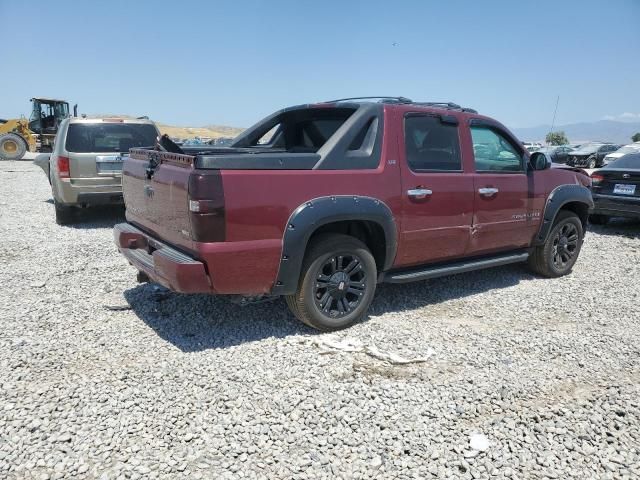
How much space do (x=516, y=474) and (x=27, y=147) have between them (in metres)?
27.8

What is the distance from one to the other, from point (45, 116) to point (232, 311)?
27.8 metres

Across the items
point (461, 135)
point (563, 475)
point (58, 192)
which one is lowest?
point (563, 475)

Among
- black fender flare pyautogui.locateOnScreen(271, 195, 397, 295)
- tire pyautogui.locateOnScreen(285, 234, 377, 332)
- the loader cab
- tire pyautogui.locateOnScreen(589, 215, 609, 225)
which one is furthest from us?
the loader cab

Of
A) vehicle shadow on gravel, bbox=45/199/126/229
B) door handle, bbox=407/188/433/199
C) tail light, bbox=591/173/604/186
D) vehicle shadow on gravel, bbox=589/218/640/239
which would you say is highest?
door handle, bbox=407/188/433/199

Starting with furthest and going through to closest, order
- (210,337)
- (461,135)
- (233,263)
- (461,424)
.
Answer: (461,135) < (210,337) < (233,263) < (461,424)

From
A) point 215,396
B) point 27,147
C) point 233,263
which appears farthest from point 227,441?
point 27,147

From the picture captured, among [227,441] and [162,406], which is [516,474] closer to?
[227,441]

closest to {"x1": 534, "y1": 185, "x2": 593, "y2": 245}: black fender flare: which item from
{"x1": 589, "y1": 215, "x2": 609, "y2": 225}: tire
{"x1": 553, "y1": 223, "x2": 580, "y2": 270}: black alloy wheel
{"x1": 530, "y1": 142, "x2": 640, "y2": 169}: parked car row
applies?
{"x1": 553, "y1": 223, "x2": 580, "y2": 270}: black alloy wheel

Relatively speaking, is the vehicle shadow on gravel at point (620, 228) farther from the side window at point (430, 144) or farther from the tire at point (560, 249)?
the side window at point (430, 144)

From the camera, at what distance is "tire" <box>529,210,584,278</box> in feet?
19.1

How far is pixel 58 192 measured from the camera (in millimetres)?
7859

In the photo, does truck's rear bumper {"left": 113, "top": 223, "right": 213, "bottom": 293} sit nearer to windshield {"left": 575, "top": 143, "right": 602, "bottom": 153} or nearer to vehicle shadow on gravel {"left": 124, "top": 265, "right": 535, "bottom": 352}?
vehicle shadow on gravel {"left": 124, "top": 265, "right": 535, "bottom": 352}

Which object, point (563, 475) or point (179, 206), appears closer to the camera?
point (563, 475)

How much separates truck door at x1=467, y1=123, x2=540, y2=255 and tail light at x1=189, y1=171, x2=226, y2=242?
264 centimetres
